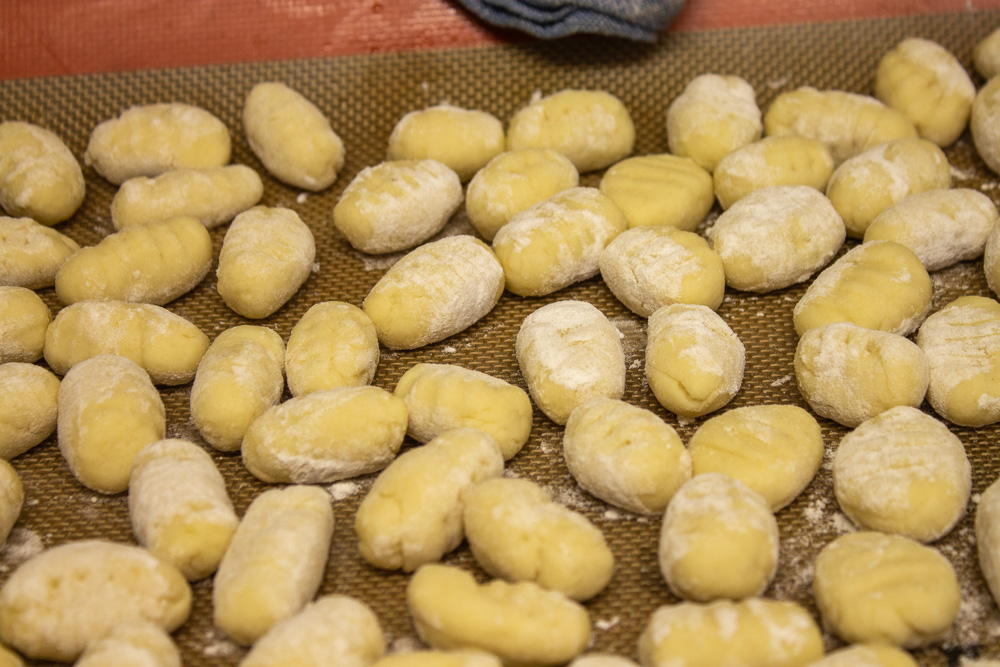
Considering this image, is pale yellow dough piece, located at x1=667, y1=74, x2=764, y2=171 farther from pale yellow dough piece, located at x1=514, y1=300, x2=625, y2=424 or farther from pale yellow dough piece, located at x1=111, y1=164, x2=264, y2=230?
pale yellow dough piece, located at x1=111, y1=164, x2=264, y2=230

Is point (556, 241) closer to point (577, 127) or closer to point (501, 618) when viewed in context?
point (577, 127)

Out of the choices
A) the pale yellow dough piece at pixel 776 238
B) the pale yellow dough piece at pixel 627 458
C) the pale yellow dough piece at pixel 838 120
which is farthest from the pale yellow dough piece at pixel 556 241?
the pale yellow dough piece at pixel 838 120

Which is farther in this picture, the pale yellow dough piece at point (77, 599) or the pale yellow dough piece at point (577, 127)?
the pale yellow dough piece at point (577, 127)

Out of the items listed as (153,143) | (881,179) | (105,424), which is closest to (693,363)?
(881,179)

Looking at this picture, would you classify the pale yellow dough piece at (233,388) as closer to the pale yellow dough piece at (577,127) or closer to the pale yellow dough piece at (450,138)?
the pale yellow dough piece at (450,138)

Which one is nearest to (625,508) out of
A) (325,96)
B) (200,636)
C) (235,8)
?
(200,636)
